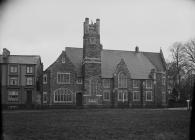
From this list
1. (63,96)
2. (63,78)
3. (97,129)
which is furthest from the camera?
(63,78)

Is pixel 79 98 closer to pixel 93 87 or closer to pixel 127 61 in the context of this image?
pixel 93 87

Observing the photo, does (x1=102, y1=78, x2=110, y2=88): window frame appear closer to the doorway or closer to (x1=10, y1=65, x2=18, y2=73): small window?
the doorway

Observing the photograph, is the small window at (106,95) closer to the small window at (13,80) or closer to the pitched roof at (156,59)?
the pitched roof at (156,59)

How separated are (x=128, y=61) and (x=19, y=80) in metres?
21.8

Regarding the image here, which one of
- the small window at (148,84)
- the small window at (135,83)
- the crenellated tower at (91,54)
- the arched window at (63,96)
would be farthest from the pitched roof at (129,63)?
the arched window at (63,96)

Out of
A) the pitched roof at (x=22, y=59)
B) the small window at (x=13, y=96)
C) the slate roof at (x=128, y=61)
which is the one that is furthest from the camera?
the slate roof at (x=128, y=61)

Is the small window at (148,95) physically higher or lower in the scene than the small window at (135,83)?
lower

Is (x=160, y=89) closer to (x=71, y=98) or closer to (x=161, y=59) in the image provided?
(x=161, y=59)

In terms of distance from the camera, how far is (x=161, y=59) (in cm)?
6384

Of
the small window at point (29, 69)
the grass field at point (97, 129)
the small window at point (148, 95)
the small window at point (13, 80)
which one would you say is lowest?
the grass field at point (97, 129)

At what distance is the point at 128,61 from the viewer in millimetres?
59469

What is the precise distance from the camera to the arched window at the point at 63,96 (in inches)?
1922

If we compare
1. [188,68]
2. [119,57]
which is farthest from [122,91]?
[188,68]

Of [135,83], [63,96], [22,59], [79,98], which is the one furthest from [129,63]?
[22,59]
